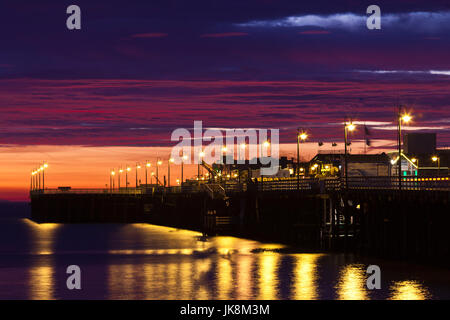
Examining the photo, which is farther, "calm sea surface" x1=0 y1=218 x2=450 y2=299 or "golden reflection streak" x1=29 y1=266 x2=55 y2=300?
"golden reflection streak" x1=29 y1=266 x2=55 y2=300

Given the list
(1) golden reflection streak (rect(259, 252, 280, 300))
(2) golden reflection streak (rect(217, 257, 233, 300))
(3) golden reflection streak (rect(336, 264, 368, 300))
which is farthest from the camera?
(2) golden reflection streak (rect(217, 257, 233, 300))

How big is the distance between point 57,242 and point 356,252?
46.5m

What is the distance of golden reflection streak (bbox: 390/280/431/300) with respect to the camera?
50.6 m

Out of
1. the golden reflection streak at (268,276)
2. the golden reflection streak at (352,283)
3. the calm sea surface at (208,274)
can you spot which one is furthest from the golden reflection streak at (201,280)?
the golden reflection streak at (352,283)

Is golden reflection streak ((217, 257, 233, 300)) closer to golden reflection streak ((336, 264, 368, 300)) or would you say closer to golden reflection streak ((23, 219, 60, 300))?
golden reflection streak ((336, 264, 368, 300))

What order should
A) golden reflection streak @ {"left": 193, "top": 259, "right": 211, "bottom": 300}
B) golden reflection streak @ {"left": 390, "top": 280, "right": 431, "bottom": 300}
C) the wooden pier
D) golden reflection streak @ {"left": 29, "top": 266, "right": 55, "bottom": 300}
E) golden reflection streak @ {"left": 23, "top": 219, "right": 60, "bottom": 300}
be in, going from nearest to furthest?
golden reflection streak @ {"left": 390, "top": 280, "right": 431, "bottom": 300}
golden reflection streak @ {"left": 193, "top": 259, "right": 211, "bottom": 300}
golden reflection streak @ {"left": 29, "top": 266, "right": 55, "bottom": 300}
golden reflection streak @ {"left": 23, "top": 219, "right": 60, "bottom": 300}
the wooden pier

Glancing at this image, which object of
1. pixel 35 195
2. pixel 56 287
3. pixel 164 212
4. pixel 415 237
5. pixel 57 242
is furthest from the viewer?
pixel 35 195

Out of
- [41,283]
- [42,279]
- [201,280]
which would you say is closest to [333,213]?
[201,280]

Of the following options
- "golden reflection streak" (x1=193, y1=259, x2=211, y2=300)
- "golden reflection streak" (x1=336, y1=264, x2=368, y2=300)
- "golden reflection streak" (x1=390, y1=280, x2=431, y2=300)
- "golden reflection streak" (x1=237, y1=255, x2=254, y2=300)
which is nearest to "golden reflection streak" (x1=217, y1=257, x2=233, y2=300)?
"golden reflection streak" (x1=237, y1=255, x2=254, y2=300)

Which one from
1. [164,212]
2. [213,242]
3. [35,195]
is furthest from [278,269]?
[35,195]

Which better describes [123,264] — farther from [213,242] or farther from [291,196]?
[213,242]

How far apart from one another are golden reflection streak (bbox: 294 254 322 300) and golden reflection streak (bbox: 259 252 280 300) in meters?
1.37

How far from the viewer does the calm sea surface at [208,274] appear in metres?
54.3
